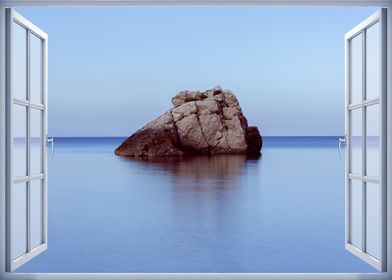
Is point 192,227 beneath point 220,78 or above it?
beneath

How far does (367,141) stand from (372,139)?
0.03 metres

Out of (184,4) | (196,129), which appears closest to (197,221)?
(184,4)

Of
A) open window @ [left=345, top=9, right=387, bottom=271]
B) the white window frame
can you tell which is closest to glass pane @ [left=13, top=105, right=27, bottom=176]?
the white window frame

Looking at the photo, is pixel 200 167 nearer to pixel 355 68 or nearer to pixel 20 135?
pixel 355 68

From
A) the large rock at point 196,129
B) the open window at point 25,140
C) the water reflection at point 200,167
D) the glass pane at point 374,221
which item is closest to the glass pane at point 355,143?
the glass pane at point 374,221

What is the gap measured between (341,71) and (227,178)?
3142 centimetres

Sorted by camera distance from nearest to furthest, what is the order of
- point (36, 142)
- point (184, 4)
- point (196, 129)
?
point (184, 4), point (36, 142), point (196, 129)

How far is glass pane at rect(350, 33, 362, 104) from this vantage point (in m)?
3.42

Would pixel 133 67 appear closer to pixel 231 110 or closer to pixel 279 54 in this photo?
pixel 279 54

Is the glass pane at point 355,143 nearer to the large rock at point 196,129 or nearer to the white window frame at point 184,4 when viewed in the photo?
the white window frame at point 184,4

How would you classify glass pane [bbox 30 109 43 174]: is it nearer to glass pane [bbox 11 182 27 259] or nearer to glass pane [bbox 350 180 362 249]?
glass pane [bbox 11 182 27 259]

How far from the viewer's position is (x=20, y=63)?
3.23m

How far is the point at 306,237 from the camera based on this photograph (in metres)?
9.66

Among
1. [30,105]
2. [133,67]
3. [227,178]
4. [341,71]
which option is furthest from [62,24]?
[30,105]
